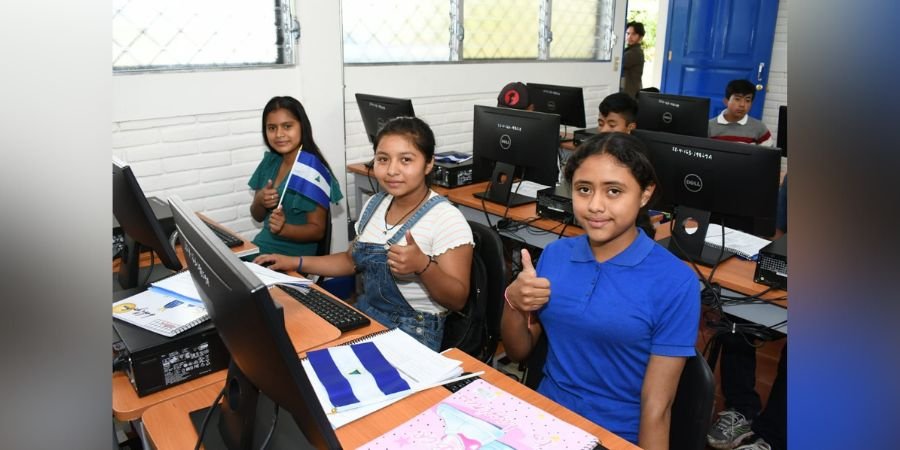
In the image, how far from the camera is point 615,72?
5293 millimetres

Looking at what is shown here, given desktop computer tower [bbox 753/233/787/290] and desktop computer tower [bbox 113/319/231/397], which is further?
desktop computer tower [bbox 753/233/787/290]

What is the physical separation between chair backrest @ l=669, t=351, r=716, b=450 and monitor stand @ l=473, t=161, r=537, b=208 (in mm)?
1606

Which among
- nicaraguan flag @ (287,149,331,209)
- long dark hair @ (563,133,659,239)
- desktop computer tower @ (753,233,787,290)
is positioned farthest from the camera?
nicaraguan flag @ (287,149,331,209)

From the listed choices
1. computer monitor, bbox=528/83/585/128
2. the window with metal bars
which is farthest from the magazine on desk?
computer monitor, bbox=528/83/585/128

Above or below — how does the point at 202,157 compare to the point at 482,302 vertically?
above

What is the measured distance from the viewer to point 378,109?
3.32 m

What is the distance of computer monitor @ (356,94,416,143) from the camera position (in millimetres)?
3154

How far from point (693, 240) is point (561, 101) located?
Answer: 205 centimetres

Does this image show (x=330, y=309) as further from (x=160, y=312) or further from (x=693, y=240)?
(x=693, y=240)

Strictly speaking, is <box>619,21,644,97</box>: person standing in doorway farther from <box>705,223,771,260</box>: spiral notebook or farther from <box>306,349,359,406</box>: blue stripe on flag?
<box>306,349,359,406</box>: blue stripe on flag

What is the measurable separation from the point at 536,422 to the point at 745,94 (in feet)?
11.6

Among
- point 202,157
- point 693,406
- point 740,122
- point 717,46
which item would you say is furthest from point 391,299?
point 717,46
